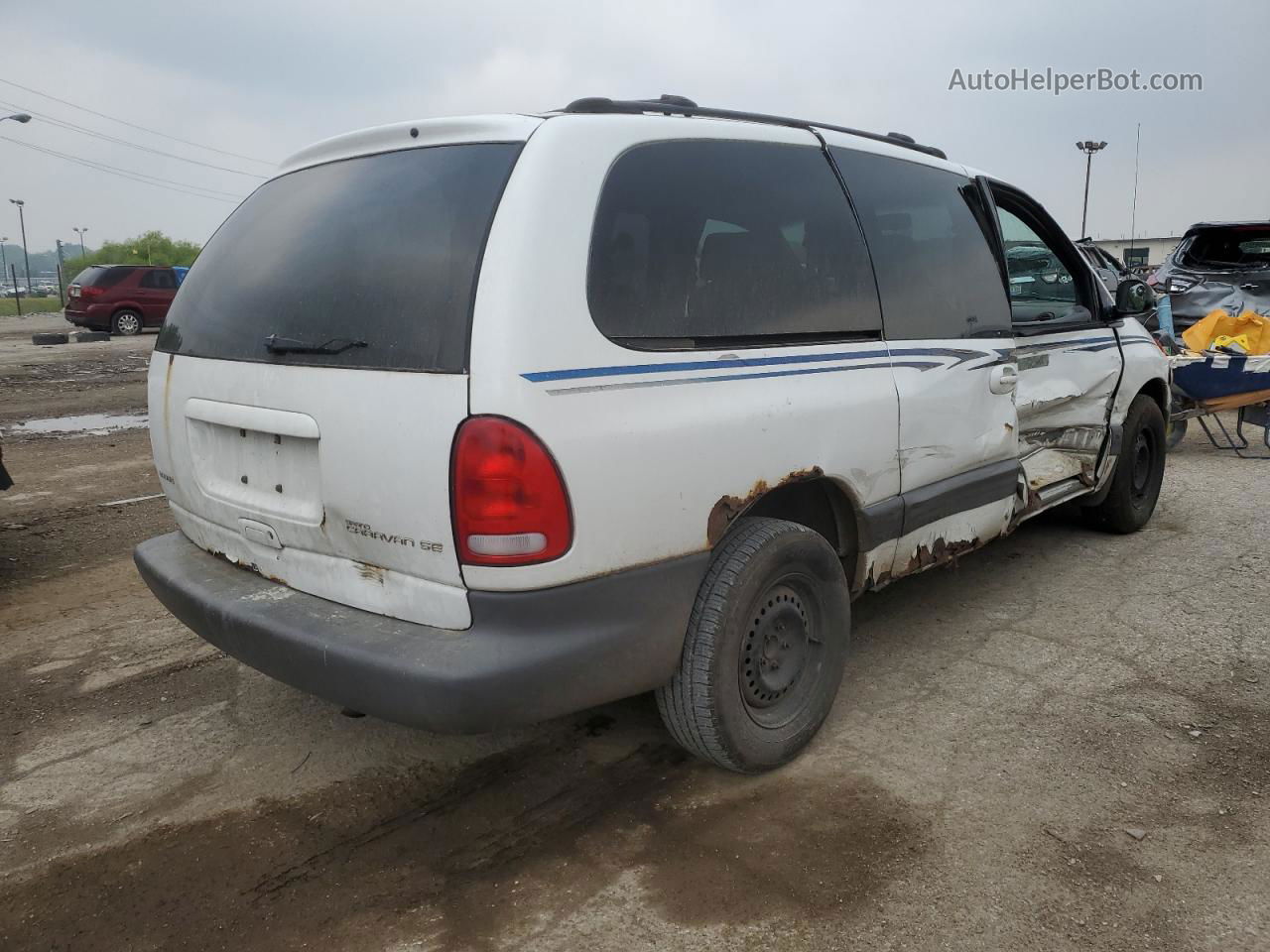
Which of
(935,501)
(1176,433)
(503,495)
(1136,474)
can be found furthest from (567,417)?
(1176,433)

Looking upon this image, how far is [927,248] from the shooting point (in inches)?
139

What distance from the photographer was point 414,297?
235 centimetres

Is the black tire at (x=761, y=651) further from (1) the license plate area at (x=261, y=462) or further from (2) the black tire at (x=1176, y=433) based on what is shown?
(2) the black tire at (x=1176, y=433)

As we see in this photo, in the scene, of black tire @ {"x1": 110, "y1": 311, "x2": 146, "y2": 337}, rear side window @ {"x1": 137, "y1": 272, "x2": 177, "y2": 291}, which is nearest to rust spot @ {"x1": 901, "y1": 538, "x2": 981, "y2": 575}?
rear side window @ {"x1": 137, "y1": 272, "x2": 177, "y2": 291}

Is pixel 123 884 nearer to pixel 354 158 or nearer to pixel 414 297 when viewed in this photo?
pixel 414 297

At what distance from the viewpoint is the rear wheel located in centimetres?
2278

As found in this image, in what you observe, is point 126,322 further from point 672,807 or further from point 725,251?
point 672,807

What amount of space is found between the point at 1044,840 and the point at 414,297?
7.07 feet

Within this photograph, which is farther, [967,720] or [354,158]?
[967,720]

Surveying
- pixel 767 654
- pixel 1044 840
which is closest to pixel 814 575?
pixel 767 654

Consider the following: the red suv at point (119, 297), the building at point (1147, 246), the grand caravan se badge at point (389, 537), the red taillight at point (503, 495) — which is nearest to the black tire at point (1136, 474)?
the red taillight at point (503, 495)

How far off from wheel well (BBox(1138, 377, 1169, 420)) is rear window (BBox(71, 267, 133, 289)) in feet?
75.8

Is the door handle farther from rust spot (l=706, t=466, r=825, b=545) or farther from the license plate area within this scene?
the license plate area

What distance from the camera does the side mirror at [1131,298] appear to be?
480 cm
